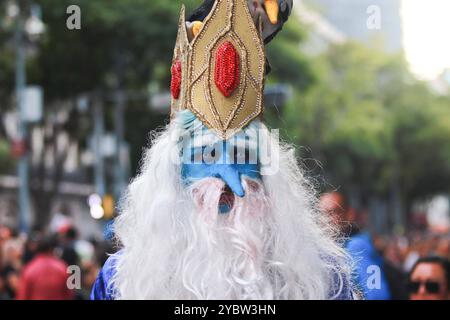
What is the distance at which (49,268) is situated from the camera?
6230 mm

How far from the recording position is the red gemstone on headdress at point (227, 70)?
9.33ft

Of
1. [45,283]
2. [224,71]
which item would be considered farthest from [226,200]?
[45,283]

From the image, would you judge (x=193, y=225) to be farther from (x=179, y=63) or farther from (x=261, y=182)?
(x=179, y=63)

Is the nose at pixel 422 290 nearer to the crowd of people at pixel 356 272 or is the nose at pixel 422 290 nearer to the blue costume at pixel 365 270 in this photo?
the crowd of people at pixel 356 272

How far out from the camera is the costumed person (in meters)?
2.74

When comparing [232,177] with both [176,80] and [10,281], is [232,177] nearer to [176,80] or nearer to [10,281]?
[176,80]

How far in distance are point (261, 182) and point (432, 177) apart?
60654mm

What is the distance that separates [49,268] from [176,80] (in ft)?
11.7

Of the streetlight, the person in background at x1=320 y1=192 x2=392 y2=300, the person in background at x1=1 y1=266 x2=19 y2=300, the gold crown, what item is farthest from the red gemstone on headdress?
the streetlight

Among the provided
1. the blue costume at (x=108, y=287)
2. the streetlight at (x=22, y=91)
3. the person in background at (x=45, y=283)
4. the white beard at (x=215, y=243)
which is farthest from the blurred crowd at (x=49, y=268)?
the streetlight at (x=22, y=91)

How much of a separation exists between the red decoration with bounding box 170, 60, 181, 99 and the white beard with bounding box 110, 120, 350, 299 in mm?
134

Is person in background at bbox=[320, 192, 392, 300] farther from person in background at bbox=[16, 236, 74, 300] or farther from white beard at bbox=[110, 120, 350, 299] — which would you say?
person in background at bbox=[16, 236, 74, 300]

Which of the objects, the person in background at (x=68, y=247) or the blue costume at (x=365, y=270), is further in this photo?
the person in background at (x=68, y=247)
